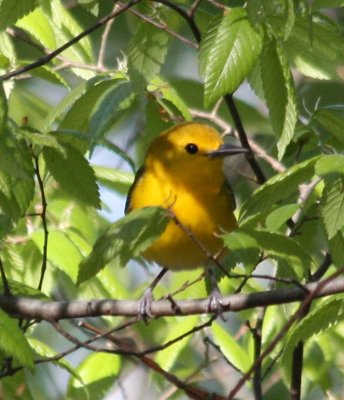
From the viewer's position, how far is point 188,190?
16.4 feet

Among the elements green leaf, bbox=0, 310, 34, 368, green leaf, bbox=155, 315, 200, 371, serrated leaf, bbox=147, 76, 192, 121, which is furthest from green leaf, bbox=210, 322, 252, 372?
green leaf, bbox=0, 310, 34, 368

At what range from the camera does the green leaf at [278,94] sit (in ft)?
11.6

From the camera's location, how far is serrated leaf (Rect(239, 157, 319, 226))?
3.31 m

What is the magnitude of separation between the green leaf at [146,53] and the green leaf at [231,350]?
153 centimetres

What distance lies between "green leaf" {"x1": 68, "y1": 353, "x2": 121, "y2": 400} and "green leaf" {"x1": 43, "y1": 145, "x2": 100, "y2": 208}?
119 cm

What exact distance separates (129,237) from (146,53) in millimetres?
Answer: 794

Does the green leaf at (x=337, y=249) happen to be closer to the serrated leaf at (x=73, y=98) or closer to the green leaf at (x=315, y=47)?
the green leaf at (x=315, y=47)

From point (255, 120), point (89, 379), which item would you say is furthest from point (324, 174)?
point (255, 120)

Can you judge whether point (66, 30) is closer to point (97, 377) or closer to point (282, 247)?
point (97, 377)

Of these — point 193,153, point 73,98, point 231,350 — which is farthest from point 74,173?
point 193,153

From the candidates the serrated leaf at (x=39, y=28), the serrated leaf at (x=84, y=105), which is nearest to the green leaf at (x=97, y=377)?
the serrated leaf at (x=84, y=105)

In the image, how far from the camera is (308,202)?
428 centimetres

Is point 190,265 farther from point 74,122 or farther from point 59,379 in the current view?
point 59,379

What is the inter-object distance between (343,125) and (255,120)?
7.53 ft
